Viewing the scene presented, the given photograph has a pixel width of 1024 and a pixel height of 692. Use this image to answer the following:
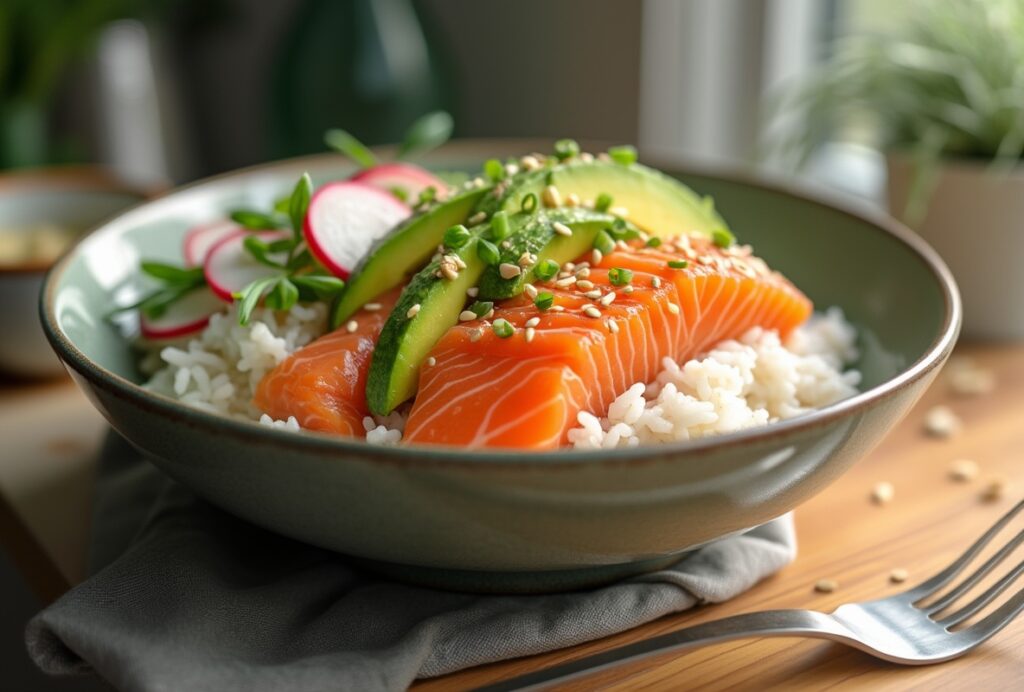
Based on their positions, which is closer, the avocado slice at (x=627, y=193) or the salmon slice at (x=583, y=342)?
the salmon slice at (x=583, y=342)

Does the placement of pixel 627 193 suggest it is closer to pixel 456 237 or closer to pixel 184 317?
pixel 456 237

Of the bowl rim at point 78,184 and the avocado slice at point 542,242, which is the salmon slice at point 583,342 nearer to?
the avocado slice at point 542,242

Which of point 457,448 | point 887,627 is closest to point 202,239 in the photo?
point 457,448

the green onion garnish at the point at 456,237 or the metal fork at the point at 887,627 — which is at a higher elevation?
the green onion garnish at the point at 456,237

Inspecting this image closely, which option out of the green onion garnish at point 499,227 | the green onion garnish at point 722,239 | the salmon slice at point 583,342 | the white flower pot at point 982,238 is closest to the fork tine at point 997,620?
the salmon slice at point 583,342

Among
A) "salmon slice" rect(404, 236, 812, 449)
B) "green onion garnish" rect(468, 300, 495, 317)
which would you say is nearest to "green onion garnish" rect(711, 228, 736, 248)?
"salmon slice" rect(404, 236, 812, 449)

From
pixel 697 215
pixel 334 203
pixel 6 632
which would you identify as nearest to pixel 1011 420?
pixel 697 215

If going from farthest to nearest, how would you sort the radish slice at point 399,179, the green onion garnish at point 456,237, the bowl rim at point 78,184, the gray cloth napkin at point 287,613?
the bowl rim at point 78,184 → the radish slice at point 399,179 → the green onion garnish at point 456,237 → the gray cloth napkin at point 287,613
